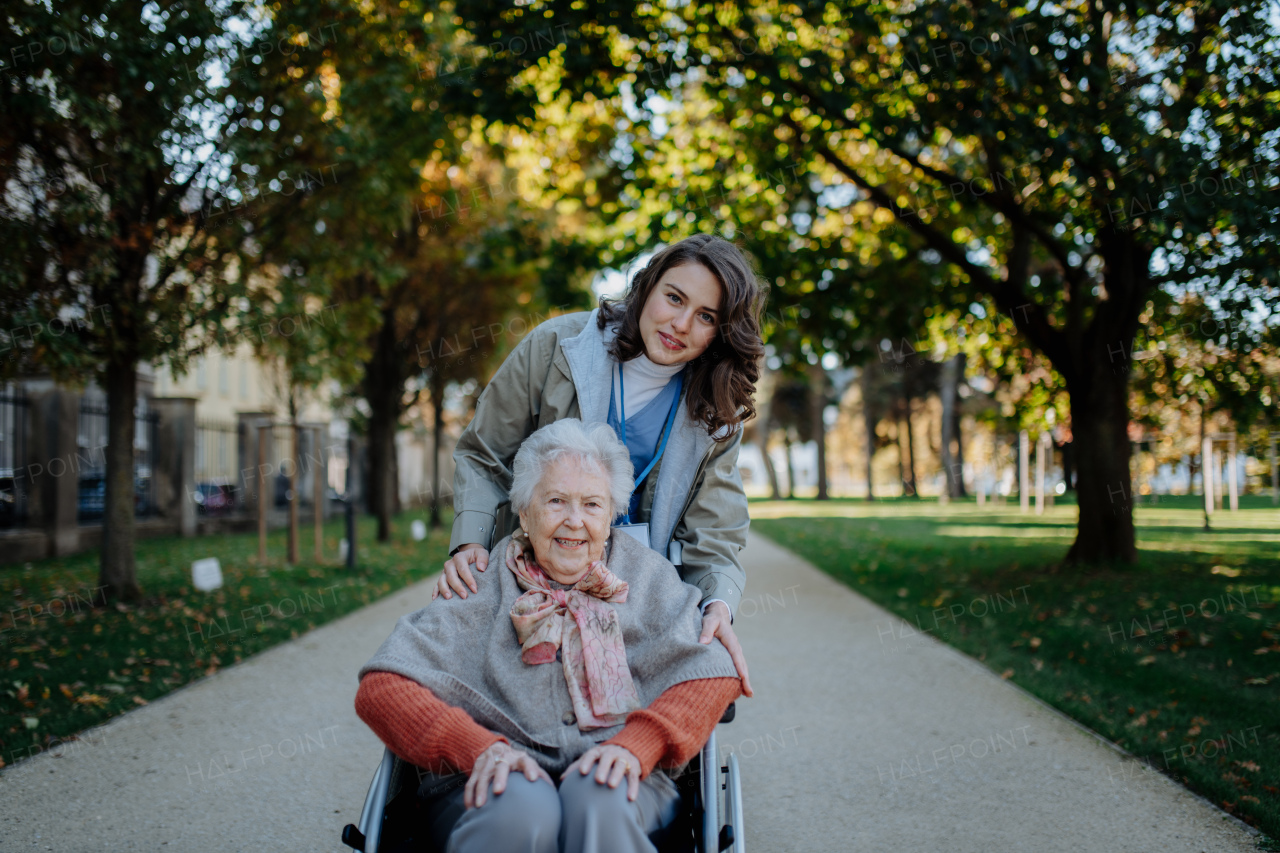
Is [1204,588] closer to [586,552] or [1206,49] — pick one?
[1206,49]

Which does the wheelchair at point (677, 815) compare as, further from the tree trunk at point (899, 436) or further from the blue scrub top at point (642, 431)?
the tree trunk at point (899, 436)

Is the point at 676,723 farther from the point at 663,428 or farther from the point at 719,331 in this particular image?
the point at 719,331

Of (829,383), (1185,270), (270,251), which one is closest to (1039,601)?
(1185,270)

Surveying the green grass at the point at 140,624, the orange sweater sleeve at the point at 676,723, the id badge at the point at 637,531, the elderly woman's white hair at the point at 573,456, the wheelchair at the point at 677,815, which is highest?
the elderly woman's white hair at the point at 573,456

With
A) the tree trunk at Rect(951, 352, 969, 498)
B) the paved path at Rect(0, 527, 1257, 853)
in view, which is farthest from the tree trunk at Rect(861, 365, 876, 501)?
the paved path at Rect(0, 527, 1257, 853)

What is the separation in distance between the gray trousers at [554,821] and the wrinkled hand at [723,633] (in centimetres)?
45

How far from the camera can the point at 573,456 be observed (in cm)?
243

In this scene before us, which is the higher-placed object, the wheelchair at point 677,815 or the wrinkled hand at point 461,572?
the wrinkled hand at point 461,572

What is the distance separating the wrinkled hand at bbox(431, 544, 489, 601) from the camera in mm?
2348

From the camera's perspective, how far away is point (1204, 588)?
8.63 meters

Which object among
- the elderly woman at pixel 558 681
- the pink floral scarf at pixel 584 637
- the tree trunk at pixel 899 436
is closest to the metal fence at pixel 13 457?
the elderly woman at pixel 558 681

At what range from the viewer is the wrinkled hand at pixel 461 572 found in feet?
7.70

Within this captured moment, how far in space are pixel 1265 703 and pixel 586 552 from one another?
14.6 ft

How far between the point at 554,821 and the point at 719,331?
57.1 inches
